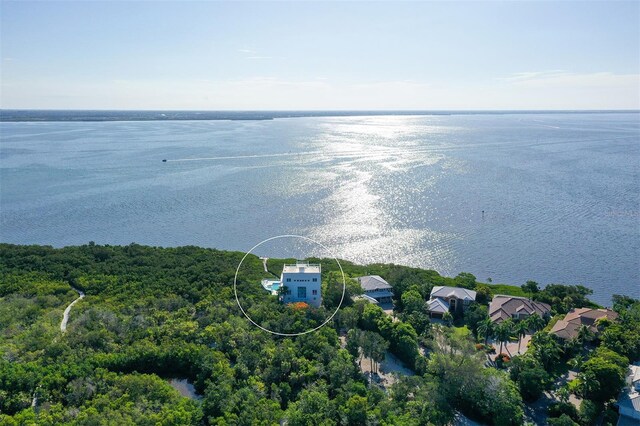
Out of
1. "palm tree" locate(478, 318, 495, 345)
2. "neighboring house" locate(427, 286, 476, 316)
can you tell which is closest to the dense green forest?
"palm tree" locate(478, 318, 495, 345)

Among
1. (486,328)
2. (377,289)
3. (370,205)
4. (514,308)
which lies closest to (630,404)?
(486,328)

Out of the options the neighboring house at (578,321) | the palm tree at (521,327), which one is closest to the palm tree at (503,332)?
the palm tree at (521,327)

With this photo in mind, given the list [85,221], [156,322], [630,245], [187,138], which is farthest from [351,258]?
[187,138]

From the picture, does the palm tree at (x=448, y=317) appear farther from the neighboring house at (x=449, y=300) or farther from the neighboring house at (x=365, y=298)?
the neighboring house at (x=365, y=298)

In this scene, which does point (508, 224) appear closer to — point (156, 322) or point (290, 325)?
point (290, 325)

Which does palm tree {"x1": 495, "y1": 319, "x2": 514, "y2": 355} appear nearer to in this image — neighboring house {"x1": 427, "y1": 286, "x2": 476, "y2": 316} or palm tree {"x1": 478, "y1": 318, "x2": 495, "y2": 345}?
palm tree {"x1": 478, "y1": 318, "x2": 495, "y2": 345}
